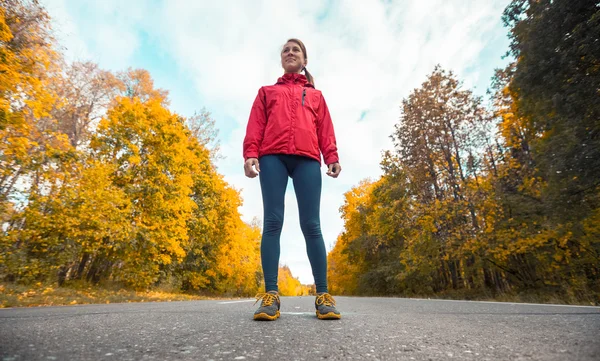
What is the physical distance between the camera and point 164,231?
42.5 feet

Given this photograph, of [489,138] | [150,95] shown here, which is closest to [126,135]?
A: [150,95]

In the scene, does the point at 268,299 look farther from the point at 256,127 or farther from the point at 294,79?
the point at 294,79

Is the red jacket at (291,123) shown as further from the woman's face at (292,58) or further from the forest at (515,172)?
the forest at (515,172)

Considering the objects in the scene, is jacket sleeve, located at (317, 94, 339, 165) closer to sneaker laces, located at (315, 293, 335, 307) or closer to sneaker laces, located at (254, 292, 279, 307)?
sneaker laces, located at (315, 293, 335, 307)

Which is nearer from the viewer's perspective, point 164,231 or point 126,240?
point 126,240

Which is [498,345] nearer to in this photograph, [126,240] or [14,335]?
[14,335]

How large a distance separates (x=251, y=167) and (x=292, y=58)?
1.32m

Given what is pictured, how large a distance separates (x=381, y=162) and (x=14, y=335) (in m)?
19.8

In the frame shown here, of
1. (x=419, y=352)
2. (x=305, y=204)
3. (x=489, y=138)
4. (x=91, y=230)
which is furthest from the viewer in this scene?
(x=489, y=138)

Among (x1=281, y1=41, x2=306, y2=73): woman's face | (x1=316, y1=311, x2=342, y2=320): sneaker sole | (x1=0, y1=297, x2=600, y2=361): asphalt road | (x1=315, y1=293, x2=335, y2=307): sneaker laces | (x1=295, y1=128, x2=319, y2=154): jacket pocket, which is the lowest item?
(x1=0, y1=297, x2=600, y2=361): asphalt road

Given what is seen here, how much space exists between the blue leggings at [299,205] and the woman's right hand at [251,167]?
0.05 metres

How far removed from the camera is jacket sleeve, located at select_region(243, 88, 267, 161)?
2.99 meters

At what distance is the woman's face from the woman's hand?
1113 mm

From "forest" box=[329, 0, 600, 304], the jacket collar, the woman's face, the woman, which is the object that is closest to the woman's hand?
the woman
